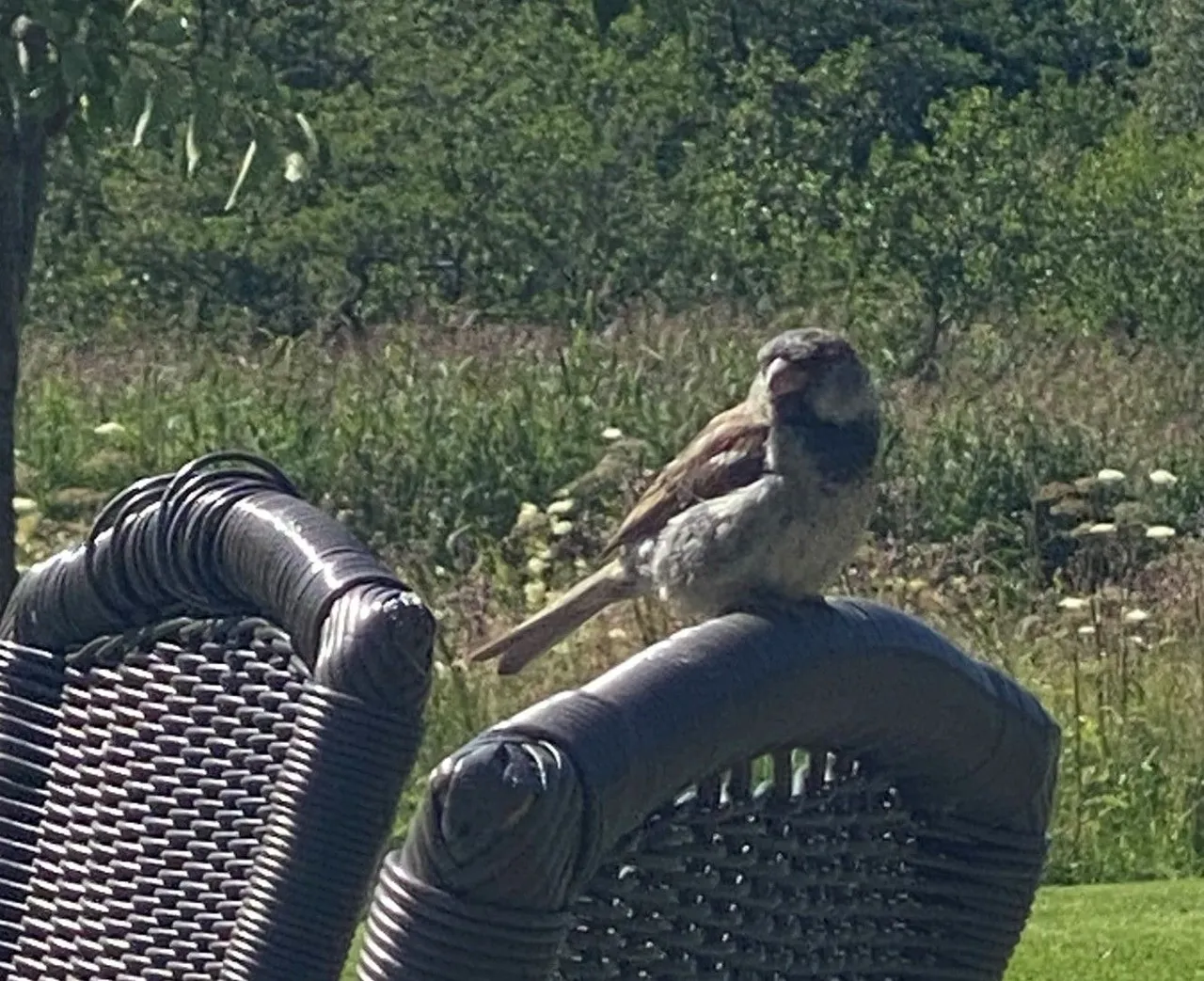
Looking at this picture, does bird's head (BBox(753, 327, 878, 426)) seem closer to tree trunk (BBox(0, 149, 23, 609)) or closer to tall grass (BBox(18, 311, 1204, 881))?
tree trunk (BBox(0, 149, 23, 609))

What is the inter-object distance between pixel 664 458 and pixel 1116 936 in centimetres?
540

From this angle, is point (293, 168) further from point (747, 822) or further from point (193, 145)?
point (747, 822)

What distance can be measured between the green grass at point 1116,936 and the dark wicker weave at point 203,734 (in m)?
3.45

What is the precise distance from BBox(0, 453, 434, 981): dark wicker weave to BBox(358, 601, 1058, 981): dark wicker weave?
0.37m

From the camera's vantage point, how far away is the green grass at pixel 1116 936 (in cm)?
596

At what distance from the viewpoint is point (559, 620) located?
10.5 feet

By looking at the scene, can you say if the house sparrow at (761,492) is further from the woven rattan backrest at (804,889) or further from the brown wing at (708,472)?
the woven rattan backrest at (804,889)

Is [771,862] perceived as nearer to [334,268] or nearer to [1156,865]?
[1156,865]

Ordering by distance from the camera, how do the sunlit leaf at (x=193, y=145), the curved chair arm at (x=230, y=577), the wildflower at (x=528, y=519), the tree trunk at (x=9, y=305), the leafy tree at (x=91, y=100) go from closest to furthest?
the curved chair arm at (x=230, y=577)
the leafy tree at (x=91, y=100)
the sunlit leaf at (x=193, y=145)
the tree trunk at (x=9, y=305)
the wildflower at (x=528, y=519)

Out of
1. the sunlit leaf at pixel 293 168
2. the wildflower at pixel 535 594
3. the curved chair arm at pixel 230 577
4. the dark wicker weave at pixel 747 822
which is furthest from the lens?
the wildflower at pixel 535 594

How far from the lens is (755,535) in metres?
2.93

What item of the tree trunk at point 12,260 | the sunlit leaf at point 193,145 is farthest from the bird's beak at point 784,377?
the tree trunk at point 12,260

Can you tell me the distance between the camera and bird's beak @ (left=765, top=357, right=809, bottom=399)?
317cm

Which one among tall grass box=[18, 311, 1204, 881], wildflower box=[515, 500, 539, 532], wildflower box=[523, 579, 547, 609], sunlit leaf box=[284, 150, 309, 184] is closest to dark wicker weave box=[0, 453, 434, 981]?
sunlit leaf box=[284, 150, 309, 184]
